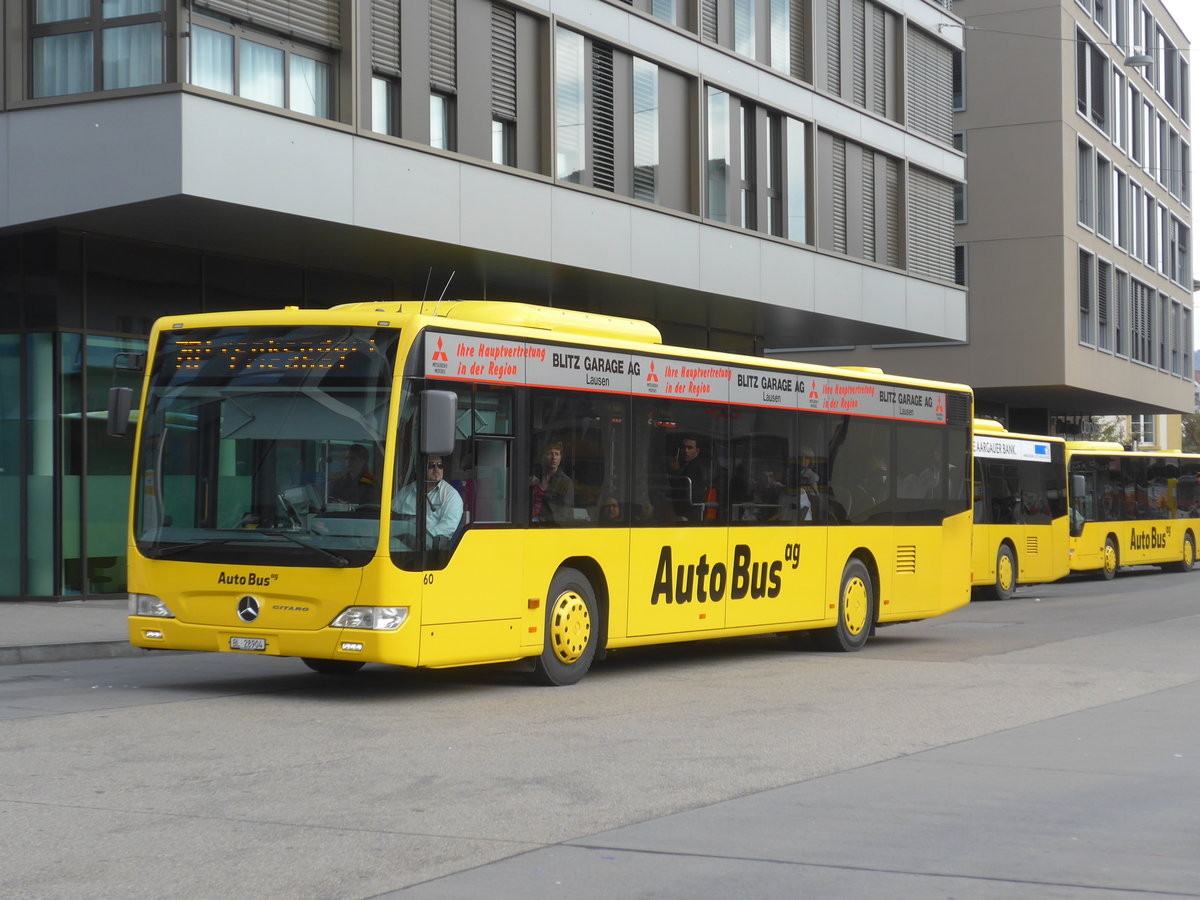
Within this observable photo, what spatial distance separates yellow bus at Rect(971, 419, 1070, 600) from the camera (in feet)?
92.7

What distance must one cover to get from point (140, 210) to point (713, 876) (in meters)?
15.5

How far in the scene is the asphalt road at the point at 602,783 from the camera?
246 inches

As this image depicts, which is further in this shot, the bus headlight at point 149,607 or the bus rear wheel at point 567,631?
the bus rear wheel at point 567,631

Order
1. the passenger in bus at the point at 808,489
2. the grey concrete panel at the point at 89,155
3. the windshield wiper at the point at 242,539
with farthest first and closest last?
the grey concrete panel at the point at 89,155 → the passenger in bus at the point at 808,489 → the windshield wiper at the point at 242,539

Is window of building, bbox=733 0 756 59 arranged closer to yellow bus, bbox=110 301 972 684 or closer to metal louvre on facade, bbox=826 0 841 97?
metal louvre on facade, bbox=826 0 841 97

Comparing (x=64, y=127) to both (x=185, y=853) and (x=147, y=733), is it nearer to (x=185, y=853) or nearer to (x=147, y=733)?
(x=147, y=733)

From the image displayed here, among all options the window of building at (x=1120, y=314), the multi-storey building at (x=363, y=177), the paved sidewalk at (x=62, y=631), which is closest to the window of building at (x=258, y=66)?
the multi-storey building at (x=363, y=177)

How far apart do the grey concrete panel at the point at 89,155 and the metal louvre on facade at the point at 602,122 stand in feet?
28.7

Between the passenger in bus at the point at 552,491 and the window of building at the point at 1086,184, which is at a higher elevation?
the window of building at the point at 1086,184

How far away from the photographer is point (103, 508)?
2203cm

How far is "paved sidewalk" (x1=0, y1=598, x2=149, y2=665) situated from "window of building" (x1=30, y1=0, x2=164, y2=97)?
6385 millimetres

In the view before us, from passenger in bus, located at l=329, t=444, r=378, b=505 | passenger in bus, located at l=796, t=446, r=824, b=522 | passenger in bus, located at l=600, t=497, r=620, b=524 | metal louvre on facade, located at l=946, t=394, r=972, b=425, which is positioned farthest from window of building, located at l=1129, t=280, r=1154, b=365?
passenger in bus, located at l=329, t=444, r=378, b=505

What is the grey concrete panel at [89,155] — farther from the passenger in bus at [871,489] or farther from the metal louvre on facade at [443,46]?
the passenger in bus at [871,489]

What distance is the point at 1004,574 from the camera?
29047 millimetres
